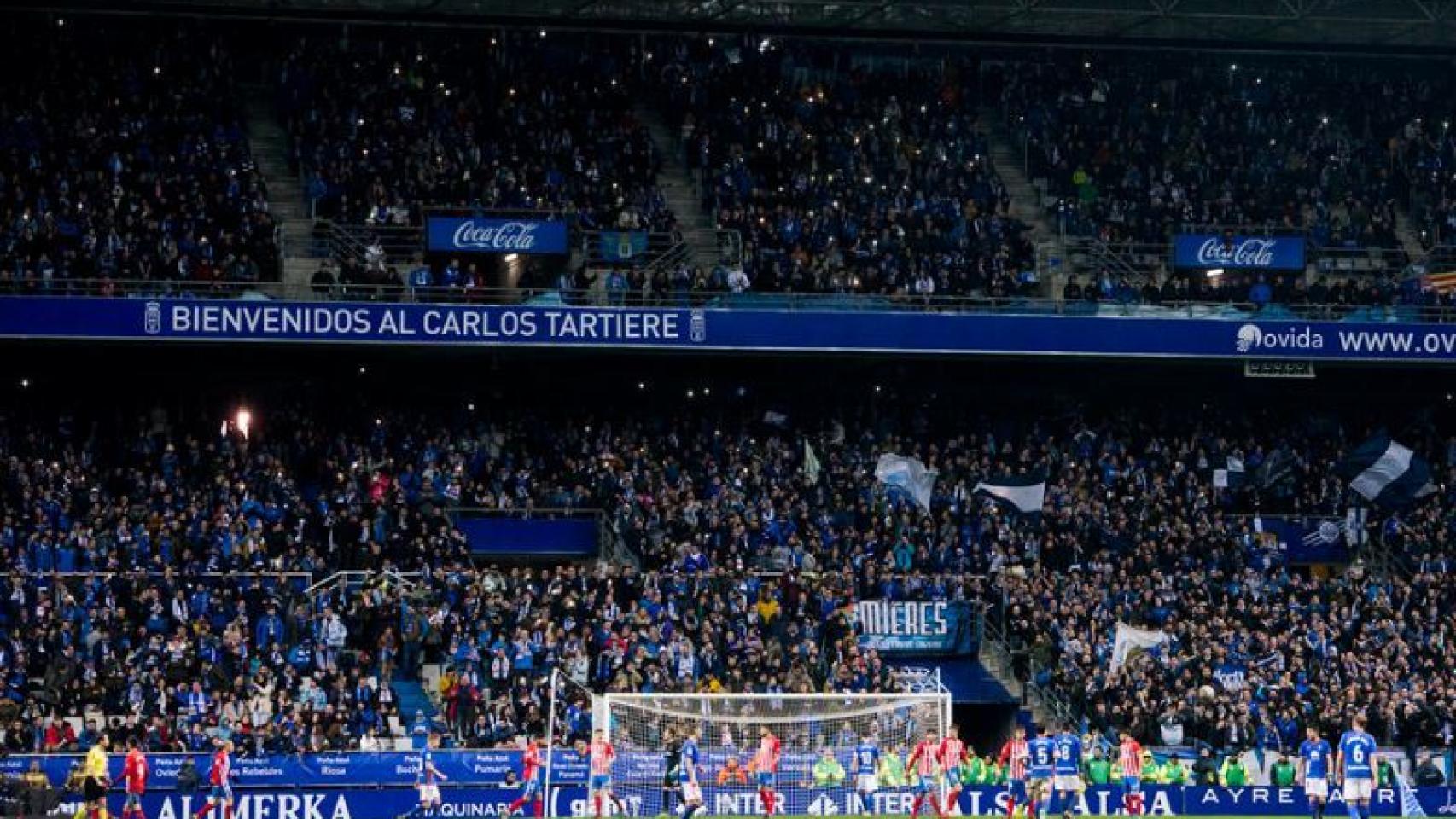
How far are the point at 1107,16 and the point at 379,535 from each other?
22.0m

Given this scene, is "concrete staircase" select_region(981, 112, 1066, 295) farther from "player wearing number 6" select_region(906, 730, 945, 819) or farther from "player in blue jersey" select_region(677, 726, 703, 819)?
"player in blue jersey" select_region(677, 726, 703, 819)

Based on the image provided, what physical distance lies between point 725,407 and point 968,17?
36.4ft

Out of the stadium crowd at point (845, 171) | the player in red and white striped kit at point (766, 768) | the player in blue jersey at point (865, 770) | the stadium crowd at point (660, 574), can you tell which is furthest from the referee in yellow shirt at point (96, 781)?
the stadium crowd at point (845, 171)

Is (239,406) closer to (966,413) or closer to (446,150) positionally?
(446,150)

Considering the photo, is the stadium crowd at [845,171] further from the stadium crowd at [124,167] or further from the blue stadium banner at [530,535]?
the stadium crowd at [124,167]

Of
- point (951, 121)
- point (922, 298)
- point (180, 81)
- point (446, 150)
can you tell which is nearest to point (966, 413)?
point (922, 298)

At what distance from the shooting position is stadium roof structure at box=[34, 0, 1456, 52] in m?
53.1

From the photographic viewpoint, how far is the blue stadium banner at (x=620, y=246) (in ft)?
171

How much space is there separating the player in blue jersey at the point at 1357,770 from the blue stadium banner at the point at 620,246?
71.8 feet

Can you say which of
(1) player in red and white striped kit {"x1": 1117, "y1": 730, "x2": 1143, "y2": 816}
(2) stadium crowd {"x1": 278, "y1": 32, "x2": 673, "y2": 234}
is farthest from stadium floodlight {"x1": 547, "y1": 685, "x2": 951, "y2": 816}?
(2) stadium crowd {"x1": 278, "y1": 32, "x2": 673, "y2": 234}

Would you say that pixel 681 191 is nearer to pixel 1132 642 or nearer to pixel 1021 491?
pixel 1021 491

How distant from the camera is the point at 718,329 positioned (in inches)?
1969

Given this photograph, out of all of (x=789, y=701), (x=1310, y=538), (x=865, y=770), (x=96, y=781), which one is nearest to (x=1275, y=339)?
(x=1310, y=538)

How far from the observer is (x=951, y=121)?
2283 inches
